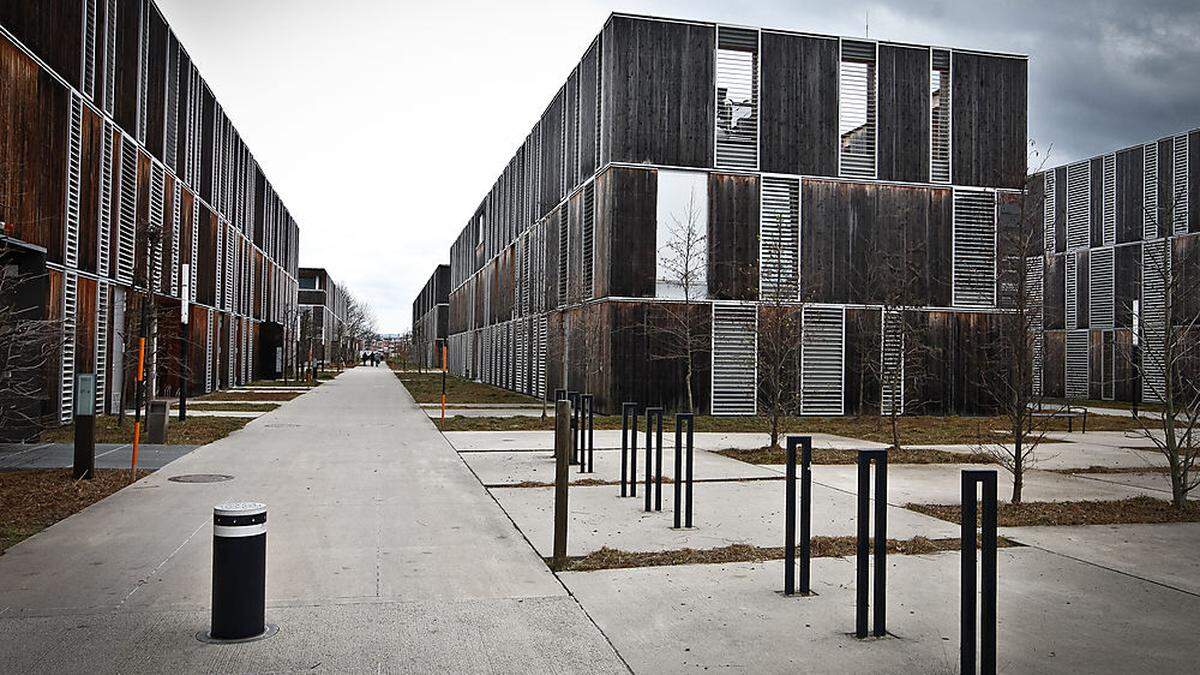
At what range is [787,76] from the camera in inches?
1087

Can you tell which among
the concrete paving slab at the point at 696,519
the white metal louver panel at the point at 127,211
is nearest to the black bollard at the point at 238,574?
the concrete paving slab at the point at 696,519

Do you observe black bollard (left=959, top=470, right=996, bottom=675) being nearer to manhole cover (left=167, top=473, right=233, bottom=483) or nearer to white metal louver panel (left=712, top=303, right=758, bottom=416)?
manhole cover (left=167, top=473, right=233, bottom=483)

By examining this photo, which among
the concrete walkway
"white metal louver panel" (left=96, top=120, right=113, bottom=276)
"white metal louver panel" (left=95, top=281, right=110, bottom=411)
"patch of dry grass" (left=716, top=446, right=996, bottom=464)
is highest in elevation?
"white metal louver panel" (left=96, top=120, right=113, bottom=276)

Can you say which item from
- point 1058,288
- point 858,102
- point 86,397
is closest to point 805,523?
point 86,397

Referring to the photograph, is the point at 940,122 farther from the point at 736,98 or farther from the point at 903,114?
the point at 736,98

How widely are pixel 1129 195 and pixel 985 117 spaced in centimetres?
1784

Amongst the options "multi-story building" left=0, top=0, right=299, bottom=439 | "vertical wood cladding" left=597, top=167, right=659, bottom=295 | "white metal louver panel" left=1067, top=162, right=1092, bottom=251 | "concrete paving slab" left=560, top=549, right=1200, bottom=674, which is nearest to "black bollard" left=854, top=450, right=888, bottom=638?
"concrete paving slab" left=560, top=549, right=1200, bottom=674

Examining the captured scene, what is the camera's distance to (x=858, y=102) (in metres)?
28.5

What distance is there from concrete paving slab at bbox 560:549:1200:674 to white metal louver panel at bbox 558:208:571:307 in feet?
83.8

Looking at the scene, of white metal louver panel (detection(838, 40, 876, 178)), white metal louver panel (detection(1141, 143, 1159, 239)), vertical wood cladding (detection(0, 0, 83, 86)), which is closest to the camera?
vertical wood cladding (detection(0, 0, 83, 86))

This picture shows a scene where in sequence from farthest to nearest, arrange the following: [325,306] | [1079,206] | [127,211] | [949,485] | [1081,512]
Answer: [325,306], [1079,206], [127,211], [949,485], [1081,512]

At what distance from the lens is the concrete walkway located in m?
5.33

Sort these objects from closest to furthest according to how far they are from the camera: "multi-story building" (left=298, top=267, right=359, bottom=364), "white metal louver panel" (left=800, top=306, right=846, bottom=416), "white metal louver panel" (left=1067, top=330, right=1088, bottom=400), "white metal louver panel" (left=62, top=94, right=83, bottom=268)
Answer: "white metal louver panel" (left=62, top=94, right=83, bottom=268), "white metal louver panel" (left=800, top=306, right=846, bottom=416), "white metal louver panel" (left=1067, top=330, right=1088, bottom=400), "multi-story building" (left=298, top=267, right=359, bottom=364)

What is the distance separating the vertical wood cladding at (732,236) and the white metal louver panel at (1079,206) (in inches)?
1028
